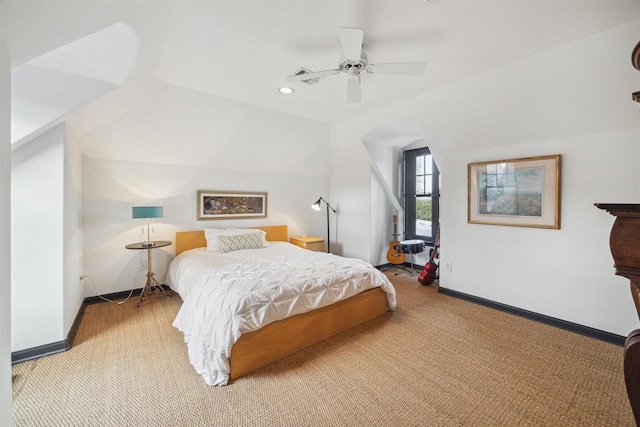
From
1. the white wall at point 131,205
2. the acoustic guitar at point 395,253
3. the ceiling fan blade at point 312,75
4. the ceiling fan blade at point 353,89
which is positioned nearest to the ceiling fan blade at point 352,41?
the ceiling fan blade at point 312,75

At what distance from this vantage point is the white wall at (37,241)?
2.23 metres

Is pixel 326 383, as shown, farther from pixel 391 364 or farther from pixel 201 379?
pixel 201 379

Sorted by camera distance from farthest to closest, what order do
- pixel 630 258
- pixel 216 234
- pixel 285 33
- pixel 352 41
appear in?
1. pixel 216 234
2. pixel 285 33
3. pixel 352 41
4. pixel 630 258

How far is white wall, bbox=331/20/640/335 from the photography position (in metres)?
2.34

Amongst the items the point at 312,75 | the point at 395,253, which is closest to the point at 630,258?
the point at 312,75

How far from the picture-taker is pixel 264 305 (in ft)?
7.11

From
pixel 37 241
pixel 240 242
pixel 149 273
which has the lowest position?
pixel 149 273

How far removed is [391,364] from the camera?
87.0 inches

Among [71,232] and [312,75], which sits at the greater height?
[312,75]

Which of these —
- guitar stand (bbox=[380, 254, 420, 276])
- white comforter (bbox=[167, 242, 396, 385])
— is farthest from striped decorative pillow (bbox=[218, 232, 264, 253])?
guitar stand (bbox=[380, 254, 420, 276])

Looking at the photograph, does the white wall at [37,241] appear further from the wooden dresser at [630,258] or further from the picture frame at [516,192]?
the picture frame at [516,192]

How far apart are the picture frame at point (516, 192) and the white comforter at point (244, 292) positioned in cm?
163

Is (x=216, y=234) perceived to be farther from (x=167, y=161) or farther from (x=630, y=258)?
(x=630, y=258)

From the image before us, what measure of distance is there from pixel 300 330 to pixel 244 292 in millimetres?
636
